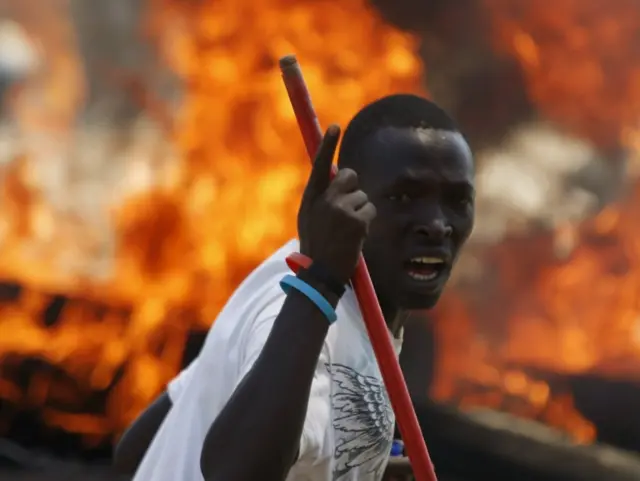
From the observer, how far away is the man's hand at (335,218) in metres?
0.89

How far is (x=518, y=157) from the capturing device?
14.5 feet

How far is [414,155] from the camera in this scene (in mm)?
1165

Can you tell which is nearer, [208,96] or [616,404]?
[616,404]

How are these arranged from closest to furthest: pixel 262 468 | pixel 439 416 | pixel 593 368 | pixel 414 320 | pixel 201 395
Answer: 1. pixel 262 468
2. pixel 201 395
3. pixel 439 416
4. pixel 593 368
5. pixel 414 320

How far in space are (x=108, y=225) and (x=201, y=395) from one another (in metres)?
3.37

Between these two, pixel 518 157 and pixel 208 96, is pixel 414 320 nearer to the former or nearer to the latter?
pixel 518 157

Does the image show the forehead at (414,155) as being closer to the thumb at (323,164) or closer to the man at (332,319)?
the man at (332,319)

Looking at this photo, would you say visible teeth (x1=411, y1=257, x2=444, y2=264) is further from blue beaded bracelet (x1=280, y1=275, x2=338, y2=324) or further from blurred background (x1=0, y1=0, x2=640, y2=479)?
blurred background (x1=0, y1=0, x2=640, y2=479)

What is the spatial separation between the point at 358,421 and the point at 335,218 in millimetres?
309

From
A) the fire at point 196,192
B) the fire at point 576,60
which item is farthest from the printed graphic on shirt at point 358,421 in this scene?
the fire at point 576,60

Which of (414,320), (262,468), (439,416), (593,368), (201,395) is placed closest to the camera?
(262,468)

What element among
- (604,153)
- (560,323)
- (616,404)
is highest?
(604,153)

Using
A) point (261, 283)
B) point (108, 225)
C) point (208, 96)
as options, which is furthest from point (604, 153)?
point (261, 283)

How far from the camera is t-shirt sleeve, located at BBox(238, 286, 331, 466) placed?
96cm
